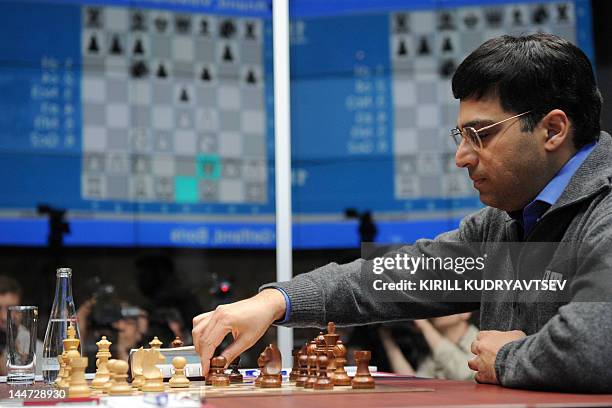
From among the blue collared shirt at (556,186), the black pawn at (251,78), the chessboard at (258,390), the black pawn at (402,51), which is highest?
the black pawn at (402,51)

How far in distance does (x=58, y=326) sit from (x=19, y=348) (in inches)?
5.1

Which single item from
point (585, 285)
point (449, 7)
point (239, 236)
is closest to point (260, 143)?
point (239, 236)

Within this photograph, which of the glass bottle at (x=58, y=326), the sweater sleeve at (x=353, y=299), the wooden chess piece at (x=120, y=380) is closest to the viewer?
the wooden chess piece at (x=120, y=380)

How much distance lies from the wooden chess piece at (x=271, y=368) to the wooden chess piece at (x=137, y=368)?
21cm

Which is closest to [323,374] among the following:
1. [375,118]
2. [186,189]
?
[186,189]

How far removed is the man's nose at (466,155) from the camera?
172 centimetres

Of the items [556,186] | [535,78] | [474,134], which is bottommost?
[556,186]

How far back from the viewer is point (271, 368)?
160 cm

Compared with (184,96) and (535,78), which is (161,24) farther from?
(535,78)

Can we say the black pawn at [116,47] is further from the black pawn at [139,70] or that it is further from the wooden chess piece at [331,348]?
the wooden chess piece at [331,348]

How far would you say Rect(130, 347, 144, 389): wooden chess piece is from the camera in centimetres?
155

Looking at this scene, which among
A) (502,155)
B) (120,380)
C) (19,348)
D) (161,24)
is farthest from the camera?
(161,24)

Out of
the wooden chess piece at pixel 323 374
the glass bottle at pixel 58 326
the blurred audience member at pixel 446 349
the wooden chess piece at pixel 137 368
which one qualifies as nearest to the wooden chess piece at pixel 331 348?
the wooden chess piece at pixel 323 374

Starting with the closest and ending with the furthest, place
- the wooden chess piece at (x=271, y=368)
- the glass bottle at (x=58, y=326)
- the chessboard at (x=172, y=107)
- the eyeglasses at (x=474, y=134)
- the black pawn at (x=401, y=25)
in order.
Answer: the wooden chess piece at (x=271, y=368) < the eyeglasses at (x=474, y=134) < the glass bottle at (x=58, y=326) < the chessboard at (x=172, y=107) < the black pawn at (x=401, y=25)
